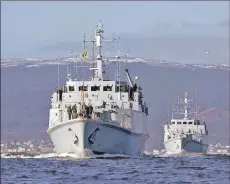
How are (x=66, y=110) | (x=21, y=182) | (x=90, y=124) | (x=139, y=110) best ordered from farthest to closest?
(x=139, y=110) < (x=66, y=110) < (x=90, y=124) < (x=21, y=182)

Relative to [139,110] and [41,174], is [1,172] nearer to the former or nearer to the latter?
[41,174]

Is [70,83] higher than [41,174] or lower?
higher

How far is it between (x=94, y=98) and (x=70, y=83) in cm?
424

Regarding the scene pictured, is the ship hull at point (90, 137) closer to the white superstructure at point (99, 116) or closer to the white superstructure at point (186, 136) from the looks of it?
the white superstructure at point (99, 116)

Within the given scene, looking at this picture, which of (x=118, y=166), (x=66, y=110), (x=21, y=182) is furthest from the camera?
(x=66, y=110)

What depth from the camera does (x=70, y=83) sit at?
116m

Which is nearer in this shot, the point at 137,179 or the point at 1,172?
the point at 137,179

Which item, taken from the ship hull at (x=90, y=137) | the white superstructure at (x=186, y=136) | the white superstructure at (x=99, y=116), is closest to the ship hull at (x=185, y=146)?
the white superstructure at (x=186, y=136)

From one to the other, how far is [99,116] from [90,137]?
8.50m

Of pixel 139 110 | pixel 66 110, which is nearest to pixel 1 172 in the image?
pixel 66 110

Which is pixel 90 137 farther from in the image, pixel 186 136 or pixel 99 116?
pixel 186 136

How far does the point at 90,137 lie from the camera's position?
100125 mm

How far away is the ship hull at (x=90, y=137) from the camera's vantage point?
3925 inches

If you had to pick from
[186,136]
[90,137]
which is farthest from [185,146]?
[90,137]
